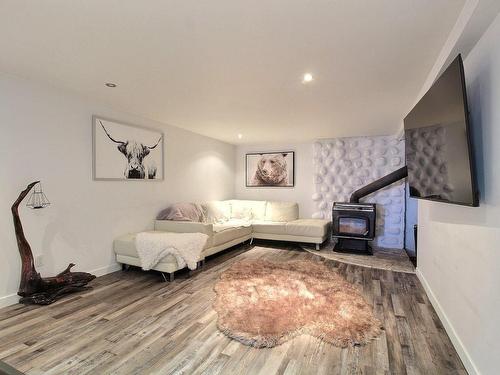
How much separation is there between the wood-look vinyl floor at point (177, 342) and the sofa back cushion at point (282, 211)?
265 centimetres

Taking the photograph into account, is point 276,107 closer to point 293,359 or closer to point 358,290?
point 358,290

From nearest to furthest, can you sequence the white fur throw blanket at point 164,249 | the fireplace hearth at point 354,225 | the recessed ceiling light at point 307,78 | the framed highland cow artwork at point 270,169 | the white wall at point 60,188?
the recessed ceiling light at point 307,78, the white wall at point 60,188, the white fur throw blanket at point 164,249, the fireplace hearth at point 354,225, the framed highland cow artwork at point 270,169

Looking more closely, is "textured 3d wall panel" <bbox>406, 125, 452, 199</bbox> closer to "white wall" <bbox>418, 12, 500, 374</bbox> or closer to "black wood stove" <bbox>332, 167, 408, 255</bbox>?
"white wall" <bbox>418, 12, 500, 374</bbox>

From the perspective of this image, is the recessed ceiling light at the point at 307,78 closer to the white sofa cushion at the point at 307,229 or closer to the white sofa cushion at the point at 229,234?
the white sofa cushion at the point at 229,234

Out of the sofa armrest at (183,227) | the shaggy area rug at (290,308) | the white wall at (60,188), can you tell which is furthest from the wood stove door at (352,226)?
the white wall at (60,188)

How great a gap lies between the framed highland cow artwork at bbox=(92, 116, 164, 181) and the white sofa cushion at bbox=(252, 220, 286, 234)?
81.1 inches

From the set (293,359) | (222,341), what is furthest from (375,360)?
(222,341)

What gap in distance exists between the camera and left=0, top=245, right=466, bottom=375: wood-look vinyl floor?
5.68 ft

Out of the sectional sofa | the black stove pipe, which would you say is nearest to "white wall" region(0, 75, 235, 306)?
the sectional sofa

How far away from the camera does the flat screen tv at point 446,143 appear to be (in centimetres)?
146

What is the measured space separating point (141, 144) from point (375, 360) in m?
3.69

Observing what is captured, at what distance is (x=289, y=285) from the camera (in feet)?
10.1

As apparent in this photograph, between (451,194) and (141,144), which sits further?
(141,144)

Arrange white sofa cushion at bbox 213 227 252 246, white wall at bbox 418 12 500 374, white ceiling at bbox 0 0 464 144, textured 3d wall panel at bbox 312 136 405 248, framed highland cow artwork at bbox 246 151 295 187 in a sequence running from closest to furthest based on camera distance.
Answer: white wall at bbox 418 12 500 374 < white ceiling at bbox 0 0 464 144 < white sofa cushion at bbox 213 227 252 246 < textured 3d wall panel at bbox 312 136 405 248 < framed highland cow artwork at bbox 246 151 295 187
